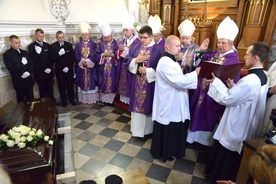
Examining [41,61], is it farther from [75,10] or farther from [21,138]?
[21,138]

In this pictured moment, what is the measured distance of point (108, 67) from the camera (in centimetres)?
443

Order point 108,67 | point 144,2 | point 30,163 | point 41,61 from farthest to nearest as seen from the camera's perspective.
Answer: point 144,2
point 108,67
point 41,61
point 30,163

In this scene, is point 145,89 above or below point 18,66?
below

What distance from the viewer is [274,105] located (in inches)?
76.7

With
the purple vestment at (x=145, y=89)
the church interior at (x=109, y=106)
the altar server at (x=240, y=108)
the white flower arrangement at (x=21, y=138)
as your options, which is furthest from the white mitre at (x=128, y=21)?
the white flower arrangement at (x=21, y=138)

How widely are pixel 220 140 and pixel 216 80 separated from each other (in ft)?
2.12

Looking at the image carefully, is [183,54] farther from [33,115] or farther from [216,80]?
[33,115]

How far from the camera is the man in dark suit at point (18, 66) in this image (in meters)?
3.40

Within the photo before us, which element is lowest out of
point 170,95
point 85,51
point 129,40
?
point 170,95

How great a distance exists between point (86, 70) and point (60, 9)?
1.64 m

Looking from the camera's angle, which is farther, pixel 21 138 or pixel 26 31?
pixel 26 31

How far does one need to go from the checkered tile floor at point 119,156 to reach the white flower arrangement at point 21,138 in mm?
741

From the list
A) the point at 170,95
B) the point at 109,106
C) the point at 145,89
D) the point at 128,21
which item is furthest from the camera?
the point at 109,106

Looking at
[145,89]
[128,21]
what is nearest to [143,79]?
[145,89]
